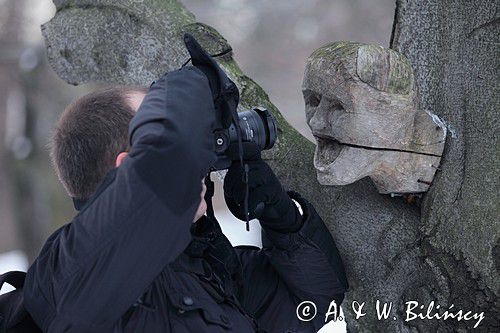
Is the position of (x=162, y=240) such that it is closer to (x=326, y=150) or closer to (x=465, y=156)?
(x=326, y=150)

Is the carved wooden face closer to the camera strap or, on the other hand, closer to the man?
the man

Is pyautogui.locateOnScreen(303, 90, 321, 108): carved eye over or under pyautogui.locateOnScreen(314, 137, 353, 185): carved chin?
over

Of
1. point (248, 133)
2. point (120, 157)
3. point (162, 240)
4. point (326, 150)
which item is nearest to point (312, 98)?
point (326, 150)

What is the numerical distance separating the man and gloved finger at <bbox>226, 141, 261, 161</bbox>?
0.10 feet

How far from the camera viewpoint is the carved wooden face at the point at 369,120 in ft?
6.68

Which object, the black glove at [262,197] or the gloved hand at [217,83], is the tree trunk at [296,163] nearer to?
the black glove at [262,197]

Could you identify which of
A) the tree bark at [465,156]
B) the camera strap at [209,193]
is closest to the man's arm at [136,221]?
the camera strap at [209,193]

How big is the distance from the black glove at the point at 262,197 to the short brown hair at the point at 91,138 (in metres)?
0.37

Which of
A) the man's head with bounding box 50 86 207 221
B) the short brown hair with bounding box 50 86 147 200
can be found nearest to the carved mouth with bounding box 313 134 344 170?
the man's head with bounding box 50 86 207 221

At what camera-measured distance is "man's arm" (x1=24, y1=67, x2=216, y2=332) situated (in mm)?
1563

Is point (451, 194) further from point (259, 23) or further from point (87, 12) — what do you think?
point (259, 23)

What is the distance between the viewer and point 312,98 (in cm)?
220

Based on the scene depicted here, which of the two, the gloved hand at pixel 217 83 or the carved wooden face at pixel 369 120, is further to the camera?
the carved wooden face at pixel 369 120

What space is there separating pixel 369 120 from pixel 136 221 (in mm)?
756
